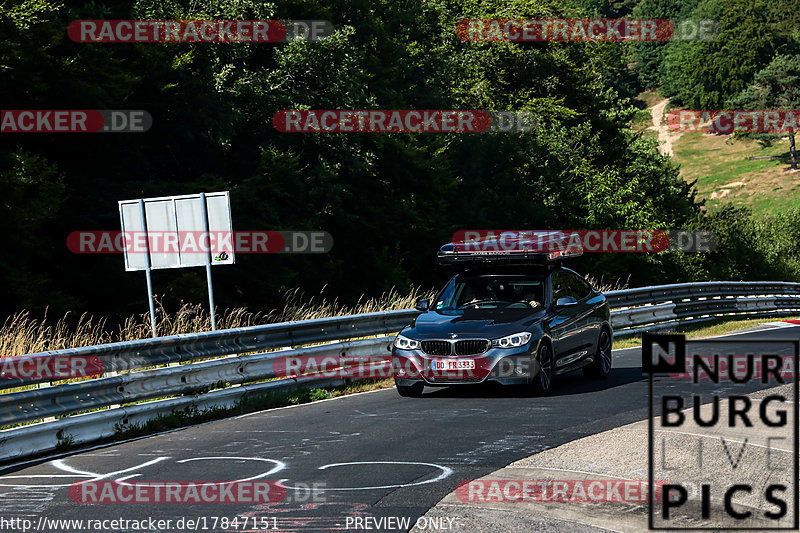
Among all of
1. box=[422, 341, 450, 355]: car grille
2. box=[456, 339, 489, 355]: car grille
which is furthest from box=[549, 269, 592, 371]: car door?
box=[422, 341, 450, 355]: car grille

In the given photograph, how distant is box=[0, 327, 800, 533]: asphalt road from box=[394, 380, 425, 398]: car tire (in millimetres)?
166

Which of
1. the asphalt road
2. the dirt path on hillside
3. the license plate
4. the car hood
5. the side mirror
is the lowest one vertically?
the asphalt road

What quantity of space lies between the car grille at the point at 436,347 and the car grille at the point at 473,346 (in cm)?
17

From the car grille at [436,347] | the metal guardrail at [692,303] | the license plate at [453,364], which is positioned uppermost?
the car grille at [436,347]

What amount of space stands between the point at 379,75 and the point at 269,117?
10307 mm

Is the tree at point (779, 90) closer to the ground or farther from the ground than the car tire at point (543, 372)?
farther from the ground

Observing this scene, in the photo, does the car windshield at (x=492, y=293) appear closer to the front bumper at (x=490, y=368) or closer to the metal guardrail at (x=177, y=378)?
the front bumper at (x=490, y=368)

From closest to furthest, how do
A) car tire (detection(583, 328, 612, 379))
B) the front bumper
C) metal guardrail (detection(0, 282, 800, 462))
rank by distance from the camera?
metal guardrail (detection(0, 282, 800, 462))
the front bumper
car tire (detection(583, 328, 612, 379))

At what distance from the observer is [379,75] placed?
4241cm

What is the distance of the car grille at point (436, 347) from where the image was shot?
12477 millimetres

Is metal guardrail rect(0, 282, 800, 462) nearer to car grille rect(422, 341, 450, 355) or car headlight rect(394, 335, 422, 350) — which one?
car headlight rect(394, 335, 422, 350)

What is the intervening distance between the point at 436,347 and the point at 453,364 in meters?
0.30

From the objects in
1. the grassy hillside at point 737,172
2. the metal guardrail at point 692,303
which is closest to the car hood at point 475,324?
the metal guardrail at point 692,303

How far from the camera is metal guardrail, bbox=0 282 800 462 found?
9703 millimetres
